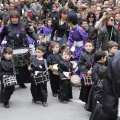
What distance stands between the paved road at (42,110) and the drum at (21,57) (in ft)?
2.49

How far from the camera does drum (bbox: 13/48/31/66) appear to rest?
7573 millimetres

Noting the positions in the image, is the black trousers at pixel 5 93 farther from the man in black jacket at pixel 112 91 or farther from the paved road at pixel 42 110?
the man in black jacket at pixel 112 91

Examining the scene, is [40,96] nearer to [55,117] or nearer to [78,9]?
[55,117]

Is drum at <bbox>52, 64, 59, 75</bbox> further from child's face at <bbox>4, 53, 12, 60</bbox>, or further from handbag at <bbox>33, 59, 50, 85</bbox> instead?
child's face at <bbox>4, 53, 12, 60</bbox>

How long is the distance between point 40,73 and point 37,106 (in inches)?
26.9

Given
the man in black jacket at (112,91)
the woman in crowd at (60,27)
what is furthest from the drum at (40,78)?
the man in black jacket at (112,91)

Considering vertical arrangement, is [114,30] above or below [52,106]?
above

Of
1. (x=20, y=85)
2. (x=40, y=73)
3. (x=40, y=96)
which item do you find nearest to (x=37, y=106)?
(x=40, y=96)

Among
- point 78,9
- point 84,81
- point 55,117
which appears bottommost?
point 55,117

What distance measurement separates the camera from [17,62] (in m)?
7.64

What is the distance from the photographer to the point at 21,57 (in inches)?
300

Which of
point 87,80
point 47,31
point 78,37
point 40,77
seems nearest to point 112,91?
point 87,80

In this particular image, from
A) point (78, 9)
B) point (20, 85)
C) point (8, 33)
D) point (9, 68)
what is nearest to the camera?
point (9, 68)

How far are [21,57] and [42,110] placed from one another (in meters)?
1.22
